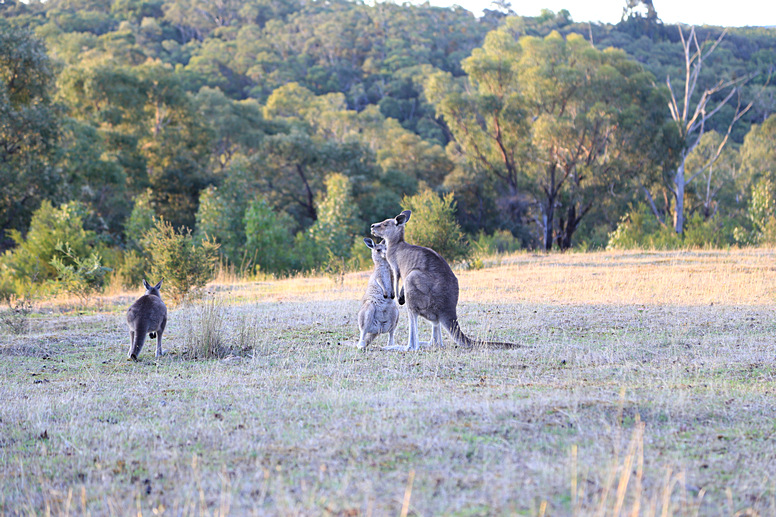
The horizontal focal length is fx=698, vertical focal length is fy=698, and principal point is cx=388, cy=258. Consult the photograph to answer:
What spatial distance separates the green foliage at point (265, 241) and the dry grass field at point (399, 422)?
16885 mm

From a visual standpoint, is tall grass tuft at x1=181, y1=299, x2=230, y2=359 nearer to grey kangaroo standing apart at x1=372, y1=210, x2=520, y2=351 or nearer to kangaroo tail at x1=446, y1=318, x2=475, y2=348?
grey kangaroo standing apart at x1=372, y1=210, x2=520, y2=351

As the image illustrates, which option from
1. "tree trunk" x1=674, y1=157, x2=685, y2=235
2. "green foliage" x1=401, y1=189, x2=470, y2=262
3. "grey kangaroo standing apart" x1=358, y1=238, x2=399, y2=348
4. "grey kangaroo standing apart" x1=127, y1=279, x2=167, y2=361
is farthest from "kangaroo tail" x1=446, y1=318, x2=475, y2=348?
"tree trunk" x1=674, y1=157, x2=685, y2=235

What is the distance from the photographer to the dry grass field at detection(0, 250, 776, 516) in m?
3.68

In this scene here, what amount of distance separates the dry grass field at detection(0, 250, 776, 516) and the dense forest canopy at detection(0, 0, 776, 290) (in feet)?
52.6

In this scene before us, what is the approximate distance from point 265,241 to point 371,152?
15.2m

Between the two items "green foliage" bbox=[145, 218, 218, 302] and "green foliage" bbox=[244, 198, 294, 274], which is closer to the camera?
"green foliage" bbox=[145, 218, 218, 302]

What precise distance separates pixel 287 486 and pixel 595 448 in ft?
6.22

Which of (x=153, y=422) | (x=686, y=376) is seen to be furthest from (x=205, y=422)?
(x=686, y=376)

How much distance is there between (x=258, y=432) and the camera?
15.9ft

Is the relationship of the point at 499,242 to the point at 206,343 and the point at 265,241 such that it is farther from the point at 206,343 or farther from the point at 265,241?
the point at 206,343

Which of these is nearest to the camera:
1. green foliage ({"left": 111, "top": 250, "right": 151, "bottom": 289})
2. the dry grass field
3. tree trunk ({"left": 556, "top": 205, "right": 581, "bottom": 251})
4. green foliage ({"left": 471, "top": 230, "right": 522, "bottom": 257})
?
the dry grass field

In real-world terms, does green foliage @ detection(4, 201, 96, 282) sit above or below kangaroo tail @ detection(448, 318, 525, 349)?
below

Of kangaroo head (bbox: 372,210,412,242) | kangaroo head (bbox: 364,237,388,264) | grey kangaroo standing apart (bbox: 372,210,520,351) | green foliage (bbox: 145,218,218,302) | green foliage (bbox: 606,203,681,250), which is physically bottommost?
green foliage (bbox: 606,203,681,250)

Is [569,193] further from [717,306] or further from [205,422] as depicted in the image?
[205,422]
